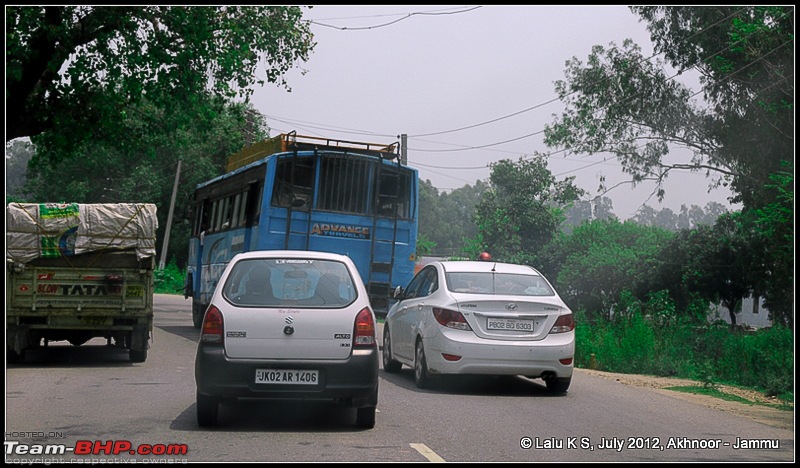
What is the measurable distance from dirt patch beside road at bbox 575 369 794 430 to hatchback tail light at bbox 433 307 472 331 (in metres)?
3.20

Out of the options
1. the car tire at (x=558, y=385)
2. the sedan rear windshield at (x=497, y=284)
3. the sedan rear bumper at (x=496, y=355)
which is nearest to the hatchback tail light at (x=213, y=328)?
the sedan rear bumper at (x=496, y=355)

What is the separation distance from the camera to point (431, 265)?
535 inches

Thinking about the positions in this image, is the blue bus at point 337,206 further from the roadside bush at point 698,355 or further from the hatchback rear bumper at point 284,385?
the hatchback rear bumper at point 284,385

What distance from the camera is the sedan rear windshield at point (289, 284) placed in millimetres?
9102

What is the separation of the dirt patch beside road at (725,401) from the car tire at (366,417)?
4.37 m

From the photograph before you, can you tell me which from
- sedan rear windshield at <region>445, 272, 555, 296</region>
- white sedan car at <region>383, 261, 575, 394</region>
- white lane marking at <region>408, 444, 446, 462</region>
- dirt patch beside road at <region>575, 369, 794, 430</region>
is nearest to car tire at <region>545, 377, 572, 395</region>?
white sedan car at <region>383, 261, 575, 394</region>

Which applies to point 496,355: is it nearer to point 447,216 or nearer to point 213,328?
point 213,328

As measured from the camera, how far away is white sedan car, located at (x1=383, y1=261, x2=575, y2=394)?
1194cm

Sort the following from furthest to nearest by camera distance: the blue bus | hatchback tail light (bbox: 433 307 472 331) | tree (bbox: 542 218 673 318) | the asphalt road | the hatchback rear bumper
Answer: tree (bbox: 542 218 673 318)
the blue bus
hatchback tail light (bbox: 433 307 472 331)
the hatchback rear bumper
the asphalt road

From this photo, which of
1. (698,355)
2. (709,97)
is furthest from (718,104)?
(698,355)

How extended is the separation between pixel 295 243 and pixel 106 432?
11445 mm

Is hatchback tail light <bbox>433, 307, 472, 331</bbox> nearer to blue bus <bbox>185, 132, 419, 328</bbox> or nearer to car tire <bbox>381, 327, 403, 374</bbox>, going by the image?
car tire <bbox>381, 327, 403, 374</bbox>

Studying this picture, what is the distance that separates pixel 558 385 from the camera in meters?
12.4

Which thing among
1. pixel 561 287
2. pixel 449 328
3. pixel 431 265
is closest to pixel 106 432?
pixel 449 328
